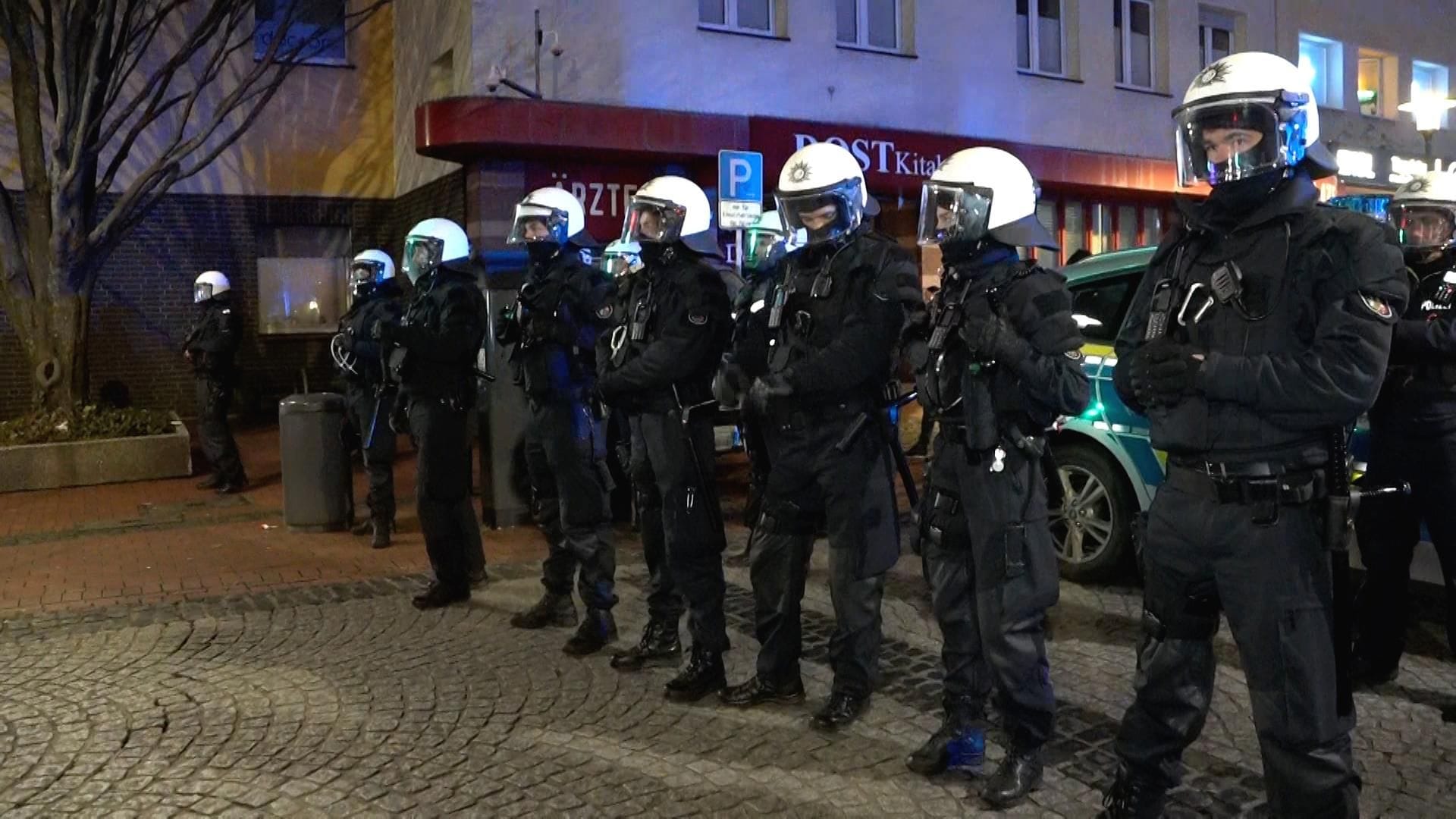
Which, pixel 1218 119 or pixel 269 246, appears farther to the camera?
pixel 269 246

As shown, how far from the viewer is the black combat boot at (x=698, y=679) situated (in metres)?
5.14

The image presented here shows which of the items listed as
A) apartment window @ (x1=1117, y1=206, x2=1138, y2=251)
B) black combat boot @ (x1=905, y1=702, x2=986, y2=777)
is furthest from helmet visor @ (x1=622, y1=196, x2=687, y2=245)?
apartment window @ (x1=1117, y1=206, x2=1138, y2=251)

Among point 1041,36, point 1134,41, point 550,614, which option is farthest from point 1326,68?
point 550,614

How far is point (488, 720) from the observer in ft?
16.3

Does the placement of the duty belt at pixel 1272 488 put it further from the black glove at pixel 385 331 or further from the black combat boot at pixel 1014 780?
the black glove at pixel 385 331

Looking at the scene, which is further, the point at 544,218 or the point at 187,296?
the point at 187,296

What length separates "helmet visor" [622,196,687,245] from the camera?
5.25 meters

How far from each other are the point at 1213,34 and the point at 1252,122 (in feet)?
62.5

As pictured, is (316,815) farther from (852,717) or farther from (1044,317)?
(1044,317)

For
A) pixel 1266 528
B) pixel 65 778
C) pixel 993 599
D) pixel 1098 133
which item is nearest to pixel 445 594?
pixel 65 778

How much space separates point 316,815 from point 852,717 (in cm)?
199

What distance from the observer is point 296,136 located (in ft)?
54.5

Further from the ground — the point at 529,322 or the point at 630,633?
the point at 529,322

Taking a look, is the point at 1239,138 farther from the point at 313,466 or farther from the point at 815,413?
the point at 313,466
